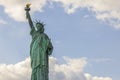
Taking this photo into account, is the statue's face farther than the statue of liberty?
Yes

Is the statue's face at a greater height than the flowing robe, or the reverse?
the statue's face

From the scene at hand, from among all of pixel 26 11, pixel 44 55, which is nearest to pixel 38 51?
pixel 44 55

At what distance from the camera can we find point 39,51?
28.2m

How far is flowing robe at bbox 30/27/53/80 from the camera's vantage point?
27.7 meters

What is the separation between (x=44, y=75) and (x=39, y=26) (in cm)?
268

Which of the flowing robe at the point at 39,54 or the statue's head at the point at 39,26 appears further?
the statue's head at the point at 39,26

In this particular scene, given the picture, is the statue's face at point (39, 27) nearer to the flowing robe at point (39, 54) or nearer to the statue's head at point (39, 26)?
the statue's head at point (39, 26)

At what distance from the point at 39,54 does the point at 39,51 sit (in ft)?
0.62

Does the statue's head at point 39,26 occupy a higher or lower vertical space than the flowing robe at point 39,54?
higher

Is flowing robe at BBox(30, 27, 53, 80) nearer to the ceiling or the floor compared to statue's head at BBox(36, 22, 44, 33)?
nearer to the floor

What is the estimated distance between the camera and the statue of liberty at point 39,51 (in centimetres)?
2775

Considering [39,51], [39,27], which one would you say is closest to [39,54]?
Answer: [39,51]

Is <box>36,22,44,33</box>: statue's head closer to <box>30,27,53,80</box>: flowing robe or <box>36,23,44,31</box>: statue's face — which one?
<box>36,23,44,31</box>: statue's face

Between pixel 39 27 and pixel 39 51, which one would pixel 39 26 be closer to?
pixel 39 27
